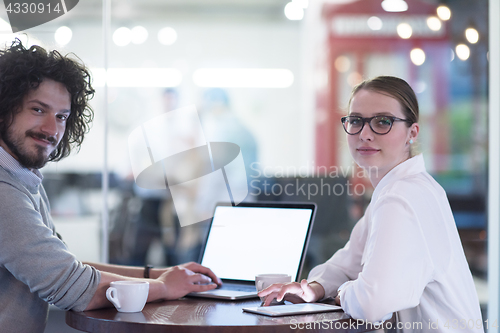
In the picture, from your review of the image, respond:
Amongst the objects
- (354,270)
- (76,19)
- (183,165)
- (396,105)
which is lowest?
(354,270)

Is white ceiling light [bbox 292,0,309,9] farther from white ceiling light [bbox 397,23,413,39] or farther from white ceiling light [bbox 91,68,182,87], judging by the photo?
white ceiling light [bbox 91,68,182,87]

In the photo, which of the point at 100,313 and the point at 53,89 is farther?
the point at 53,89

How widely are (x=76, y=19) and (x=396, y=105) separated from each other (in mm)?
1941

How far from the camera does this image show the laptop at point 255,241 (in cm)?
169

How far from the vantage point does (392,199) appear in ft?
4.21

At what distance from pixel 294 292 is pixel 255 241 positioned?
368 mm

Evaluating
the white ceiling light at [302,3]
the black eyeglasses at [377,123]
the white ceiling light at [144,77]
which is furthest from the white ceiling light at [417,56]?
the black eyeglasses at [377,123]

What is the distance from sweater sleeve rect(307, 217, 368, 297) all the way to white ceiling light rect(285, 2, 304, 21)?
1603 millimetres

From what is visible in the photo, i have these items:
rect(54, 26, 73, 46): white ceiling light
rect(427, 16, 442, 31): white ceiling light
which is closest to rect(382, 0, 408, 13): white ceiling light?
rect(427, 16, 442, 31): white ceiling light

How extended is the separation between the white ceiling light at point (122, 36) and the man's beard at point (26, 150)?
1.60 m

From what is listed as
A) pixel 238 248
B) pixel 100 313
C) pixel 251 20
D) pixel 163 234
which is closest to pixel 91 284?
pixel 100 313

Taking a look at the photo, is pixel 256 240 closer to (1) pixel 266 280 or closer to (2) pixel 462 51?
(1) pixel 266 280

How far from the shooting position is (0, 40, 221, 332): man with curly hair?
129cm

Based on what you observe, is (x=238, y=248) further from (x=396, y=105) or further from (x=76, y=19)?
(x=76, y=19)
